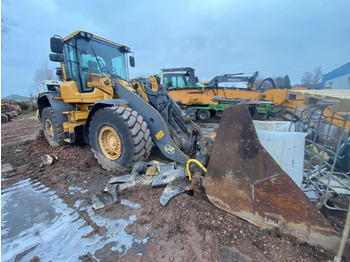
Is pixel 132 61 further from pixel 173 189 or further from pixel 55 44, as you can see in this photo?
pixel 173 189

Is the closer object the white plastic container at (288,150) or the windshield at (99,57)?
the white plastic container at (288,150)

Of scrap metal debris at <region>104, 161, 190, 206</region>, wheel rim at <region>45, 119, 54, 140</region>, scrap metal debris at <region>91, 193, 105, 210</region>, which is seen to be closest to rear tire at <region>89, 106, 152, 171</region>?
scrap metal debris at <region>104, 161, 190, 206</region>

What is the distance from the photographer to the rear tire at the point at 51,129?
Result: 185 inches

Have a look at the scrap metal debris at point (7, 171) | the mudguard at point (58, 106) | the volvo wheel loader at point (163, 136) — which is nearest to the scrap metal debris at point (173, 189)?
the volvo wheel loader at point (163, 136)

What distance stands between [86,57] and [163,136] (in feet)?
9.19

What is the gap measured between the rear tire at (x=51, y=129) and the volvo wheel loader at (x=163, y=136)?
0.02 meters

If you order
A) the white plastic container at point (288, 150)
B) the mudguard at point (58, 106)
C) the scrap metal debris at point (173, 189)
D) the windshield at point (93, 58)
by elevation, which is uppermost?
the windshield at point (93, 58)

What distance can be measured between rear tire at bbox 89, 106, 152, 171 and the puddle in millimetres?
941

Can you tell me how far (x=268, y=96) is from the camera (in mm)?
9859

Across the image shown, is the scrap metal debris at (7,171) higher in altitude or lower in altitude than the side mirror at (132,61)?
lower

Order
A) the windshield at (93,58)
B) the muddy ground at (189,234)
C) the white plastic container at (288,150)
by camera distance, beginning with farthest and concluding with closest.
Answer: the windshield at (93,58) < the white plastic container at (288,150) < the muddy ground at (189,234)

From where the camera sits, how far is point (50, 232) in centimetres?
206

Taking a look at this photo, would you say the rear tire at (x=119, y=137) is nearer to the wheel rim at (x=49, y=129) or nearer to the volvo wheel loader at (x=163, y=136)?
the volvo wheel loader at (x=163, y=136)

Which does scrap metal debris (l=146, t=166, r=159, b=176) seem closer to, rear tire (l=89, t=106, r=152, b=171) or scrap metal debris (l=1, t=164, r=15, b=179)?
rear tire (l=89, t=106, r=152, b=171)
